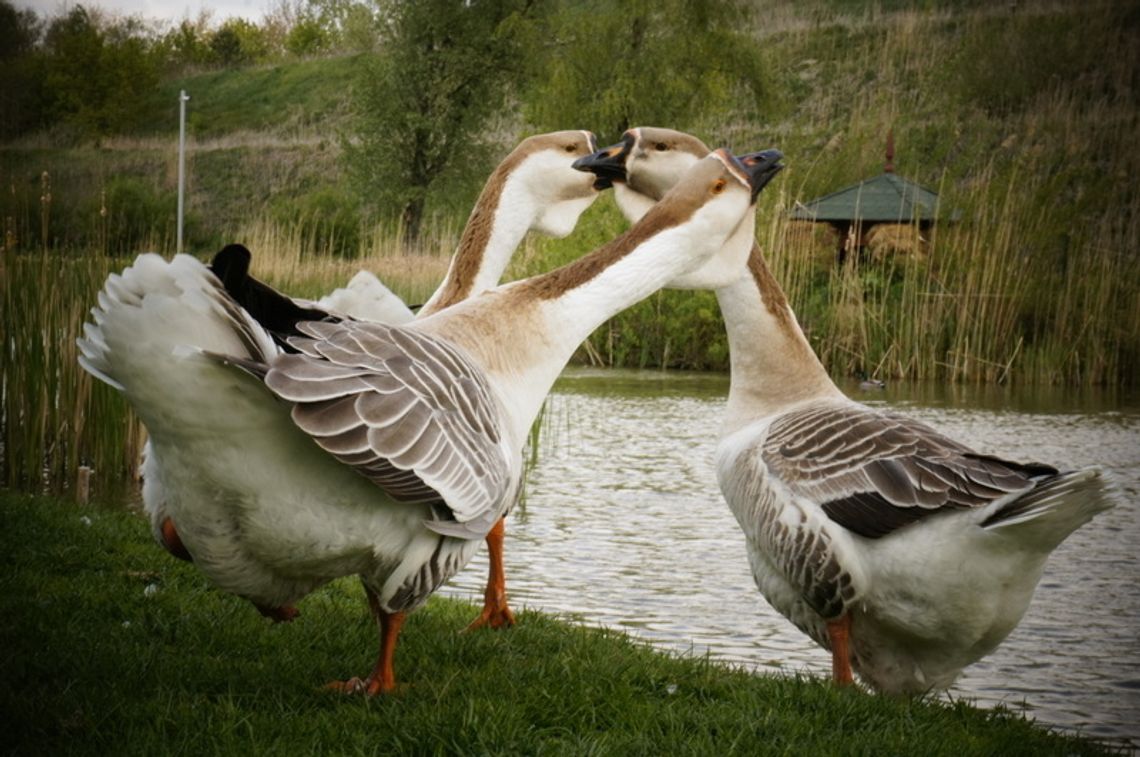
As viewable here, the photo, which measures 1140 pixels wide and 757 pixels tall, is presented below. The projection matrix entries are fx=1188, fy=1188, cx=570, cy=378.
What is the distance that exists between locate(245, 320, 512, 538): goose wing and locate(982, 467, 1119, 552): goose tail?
1.54 m

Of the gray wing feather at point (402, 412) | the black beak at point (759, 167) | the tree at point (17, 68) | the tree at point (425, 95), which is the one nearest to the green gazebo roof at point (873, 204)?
the tree at point (17, 68)

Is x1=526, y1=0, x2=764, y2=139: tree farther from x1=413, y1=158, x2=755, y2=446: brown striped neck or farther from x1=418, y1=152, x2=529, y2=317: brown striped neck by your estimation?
x1=413, y1=158, x2=755, y2=446: brown striped neck

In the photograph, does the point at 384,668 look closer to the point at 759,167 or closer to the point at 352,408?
the point at 352,408

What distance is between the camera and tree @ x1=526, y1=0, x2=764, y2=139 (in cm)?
2922

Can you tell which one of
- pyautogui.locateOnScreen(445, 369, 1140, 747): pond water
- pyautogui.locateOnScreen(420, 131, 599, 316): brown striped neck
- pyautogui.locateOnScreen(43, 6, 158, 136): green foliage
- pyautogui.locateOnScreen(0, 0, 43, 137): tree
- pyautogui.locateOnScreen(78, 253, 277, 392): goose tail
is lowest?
pyautogui.locateOnScreen(445, 369, 1140, 747): pond water

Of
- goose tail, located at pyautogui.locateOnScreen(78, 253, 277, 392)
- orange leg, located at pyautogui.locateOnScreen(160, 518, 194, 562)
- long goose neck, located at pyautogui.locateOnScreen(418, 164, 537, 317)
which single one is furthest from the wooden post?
goose tail, located at pyautogui.locateOnScreen(78, 253, 277, 392)

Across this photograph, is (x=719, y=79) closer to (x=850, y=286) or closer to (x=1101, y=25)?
(x=1101, y=25)

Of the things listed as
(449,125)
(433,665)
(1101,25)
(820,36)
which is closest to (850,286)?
(1101,25)

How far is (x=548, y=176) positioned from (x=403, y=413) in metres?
2.60

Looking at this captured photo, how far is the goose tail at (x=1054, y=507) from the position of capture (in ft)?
11.3

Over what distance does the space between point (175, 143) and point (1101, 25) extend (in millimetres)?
23722

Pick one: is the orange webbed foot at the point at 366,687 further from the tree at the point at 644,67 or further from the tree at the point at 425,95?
the tree at the point at 425,95

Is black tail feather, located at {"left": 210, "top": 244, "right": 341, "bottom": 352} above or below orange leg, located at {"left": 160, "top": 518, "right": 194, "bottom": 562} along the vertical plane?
above

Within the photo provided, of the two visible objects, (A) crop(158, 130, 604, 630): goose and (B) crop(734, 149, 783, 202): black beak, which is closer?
(B) crop(734, 149, 783, 202): black beak
